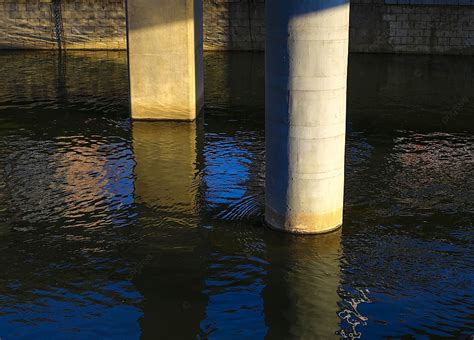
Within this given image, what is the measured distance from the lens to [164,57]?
77.9ft

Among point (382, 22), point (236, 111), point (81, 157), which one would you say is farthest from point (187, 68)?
point (382, 22)

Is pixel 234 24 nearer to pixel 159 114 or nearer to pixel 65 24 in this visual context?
pixel 65 24

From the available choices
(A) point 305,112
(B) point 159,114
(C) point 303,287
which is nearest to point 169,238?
(C) point 303,287

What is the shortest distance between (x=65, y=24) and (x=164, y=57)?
68.5 feet

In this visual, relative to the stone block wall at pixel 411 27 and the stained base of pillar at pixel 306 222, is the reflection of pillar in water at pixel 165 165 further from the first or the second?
the stone block wall at pixel 411 27

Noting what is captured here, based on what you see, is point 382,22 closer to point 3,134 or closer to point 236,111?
point 236,111

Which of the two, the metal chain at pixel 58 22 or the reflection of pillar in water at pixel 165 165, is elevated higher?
the metal chain at pixel 58 22

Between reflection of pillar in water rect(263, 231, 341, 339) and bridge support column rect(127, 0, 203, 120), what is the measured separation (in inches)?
445

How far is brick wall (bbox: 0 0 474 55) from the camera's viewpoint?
38.8m

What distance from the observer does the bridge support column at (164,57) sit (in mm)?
23109

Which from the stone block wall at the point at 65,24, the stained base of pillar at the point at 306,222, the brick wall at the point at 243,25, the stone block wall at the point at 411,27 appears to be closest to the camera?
the stained base of pillar at the point at 306,222

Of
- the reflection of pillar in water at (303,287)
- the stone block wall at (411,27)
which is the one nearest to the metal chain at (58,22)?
the stone block wall at (411,27)

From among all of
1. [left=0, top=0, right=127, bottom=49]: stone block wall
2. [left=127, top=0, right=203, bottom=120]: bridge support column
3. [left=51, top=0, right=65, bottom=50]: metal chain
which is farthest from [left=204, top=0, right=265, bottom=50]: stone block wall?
[left=127, top=0, right=203, bottom=120]: bridge support column

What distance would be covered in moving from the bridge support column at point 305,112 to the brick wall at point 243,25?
27517mm
